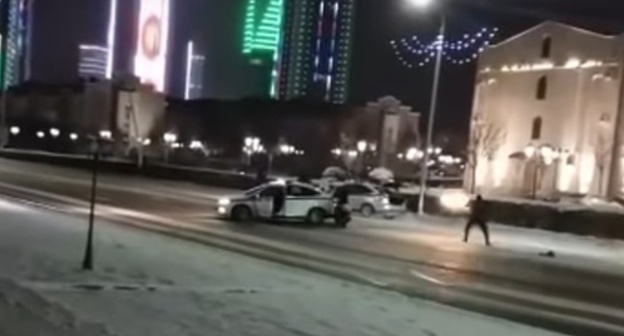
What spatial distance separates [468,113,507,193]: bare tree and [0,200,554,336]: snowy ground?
210ft

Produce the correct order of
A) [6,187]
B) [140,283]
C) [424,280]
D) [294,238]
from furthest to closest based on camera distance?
[6,187] → [294,238] → [424,280] → [140,283]

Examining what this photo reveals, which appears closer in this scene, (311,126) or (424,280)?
(424,280)

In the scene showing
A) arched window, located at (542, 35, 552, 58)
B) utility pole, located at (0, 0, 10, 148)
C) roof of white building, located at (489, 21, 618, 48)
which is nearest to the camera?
roof of white building, located at (489, 21, 618, 48)

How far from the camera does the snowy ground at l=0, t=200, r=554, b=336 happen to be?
481 inches

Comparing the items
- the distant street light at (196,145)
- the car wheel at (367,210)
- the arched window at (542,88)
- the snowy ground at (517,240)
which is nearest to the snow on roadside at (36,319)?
the snowy ground at (517,240)

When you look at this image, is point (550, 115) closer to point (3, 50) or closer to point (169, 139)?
point (3, 50)

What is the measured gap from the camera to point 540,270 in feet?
84.7

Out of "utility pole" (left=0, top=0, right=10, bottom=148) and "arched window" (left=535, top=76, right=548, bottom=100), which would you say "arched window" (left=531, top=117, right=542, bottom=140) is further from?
"utility pole" (left=0, top=0, right=10, bottom=148)

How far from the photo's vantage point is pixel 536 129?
81.8 meters

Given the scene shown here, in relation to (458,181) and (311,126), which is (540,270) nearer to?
(458,181)

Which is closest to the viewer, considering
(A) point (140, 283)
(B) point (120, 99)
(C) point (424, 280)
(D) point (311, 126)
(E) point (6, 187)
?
(A) point (140, 283)

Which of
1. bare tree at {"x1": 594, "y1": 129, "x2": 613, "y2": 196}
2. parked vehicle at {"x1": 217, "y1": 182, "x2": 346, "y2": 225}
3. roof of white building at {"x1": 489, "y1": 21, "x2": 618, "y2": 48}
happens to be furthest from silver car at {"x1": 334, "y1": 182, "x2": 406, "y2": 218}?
roof of white building at {"x1": 489, "y1": 21, "x2": 618, "y2": 48}

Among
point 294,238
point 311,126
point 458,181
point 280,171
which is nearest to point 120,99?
point 311,126

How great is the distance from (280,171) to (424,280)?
8111 cm
